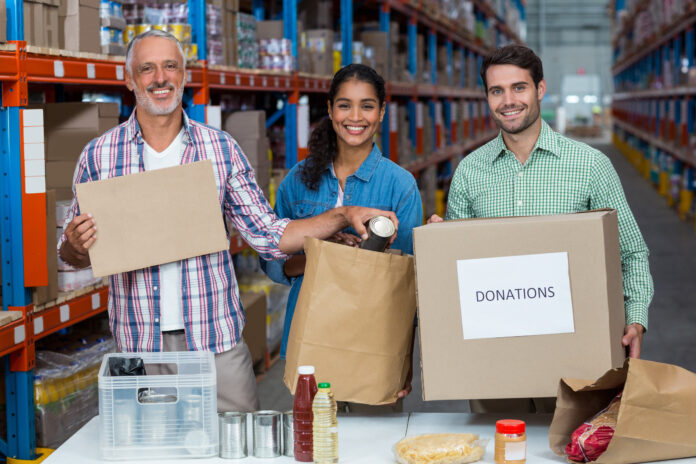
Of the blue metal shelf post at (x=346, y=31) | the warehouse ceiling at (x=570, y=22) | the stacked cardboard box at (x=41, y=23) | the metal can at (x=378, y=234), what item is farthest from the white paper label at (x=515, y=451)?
the warehouse ceiling at (x=570, y=22)

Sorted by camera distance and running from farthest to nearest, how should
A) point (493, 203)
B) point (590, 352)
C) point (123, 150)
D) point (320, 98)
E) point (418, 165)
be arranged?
1. point (418, 165)
2. point (320, 98)
3. point (493, 203)
4. point (123, 150)
5. point (590, 352)

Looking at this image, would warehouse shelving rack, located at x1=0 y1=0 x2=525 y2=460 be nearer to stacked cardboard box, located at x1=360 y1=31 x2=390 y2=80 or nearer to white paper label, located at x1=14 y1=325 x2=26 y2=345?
white paper label, located at x1=14 y1=325 x2=26 y2=345

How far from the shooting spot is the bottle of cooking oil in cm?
189

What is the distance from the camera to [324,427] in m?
1.92

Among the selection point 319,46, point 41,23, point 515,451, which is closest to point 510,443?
point 515,451

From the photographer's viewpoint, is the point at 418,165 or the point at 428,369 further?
the point at 418,165

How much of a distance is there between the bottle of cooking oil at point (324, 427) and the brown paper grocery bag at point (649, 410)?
0.51 metres

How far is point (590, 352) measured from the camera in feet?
6.49

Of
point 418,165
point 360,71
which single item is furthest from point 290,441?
point 418,165

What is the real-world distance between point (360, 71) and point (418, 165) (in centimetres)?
625

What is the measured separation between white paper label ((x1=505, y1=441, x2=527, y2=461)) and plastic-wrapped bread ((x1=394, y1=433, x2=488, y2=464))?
7 cm

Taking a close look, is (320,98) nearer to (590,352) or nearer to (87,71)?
(87,71)

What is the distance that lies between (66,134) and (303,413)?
212cm

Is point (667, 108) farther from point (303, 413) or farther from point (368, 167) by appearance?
point (303, 413)
